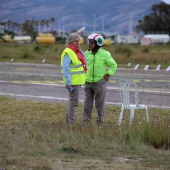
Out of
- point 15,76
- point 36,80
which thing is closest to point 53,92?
point 36,80

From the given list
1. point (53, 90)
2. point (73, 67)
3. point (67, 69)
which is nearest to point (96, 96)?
point (73, 67)

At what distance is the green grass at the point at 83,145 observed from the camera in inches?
337

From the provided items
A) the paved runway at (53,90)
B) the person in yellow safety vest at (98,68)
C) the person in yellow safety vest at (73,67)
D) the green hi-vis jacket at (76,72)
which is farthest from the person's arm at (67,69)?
the paved runway at (53,90)

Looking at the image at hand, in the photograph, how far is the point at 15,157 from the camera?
8.85m

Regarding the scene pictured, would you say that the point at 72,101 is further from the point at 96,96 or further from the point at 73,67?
the point at 73,67

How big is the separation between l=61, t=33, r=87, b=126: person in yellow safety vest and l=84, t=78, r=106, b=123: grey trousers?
371mm

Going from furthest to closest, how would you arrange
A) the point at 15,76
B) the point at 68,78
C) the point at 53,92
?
the point at 15,76, the point at 53,92, the point at 68,78

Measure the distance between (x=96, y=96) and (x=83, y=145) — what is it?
9.62 ft

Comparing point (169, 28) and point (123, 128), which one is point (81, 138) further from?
point (169, 28)

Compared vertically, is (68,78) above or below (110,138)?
above

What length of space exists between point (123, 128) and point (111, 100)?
7069 millimetres

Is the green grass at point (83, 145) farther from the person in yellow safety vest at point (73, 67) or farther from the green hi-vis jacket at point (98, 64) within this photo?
the green hi-vis jacket at point (98, 64)

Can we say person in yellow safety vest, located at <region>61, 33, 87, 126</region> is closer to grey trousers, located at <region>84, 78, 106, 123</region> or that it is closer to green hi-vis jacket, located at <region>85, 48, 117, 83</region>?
green hi-vis jacket, located at <region>85, 48, 117, 83</region>

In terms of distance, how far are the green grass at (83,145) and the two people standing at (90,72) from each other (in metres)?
0.57
